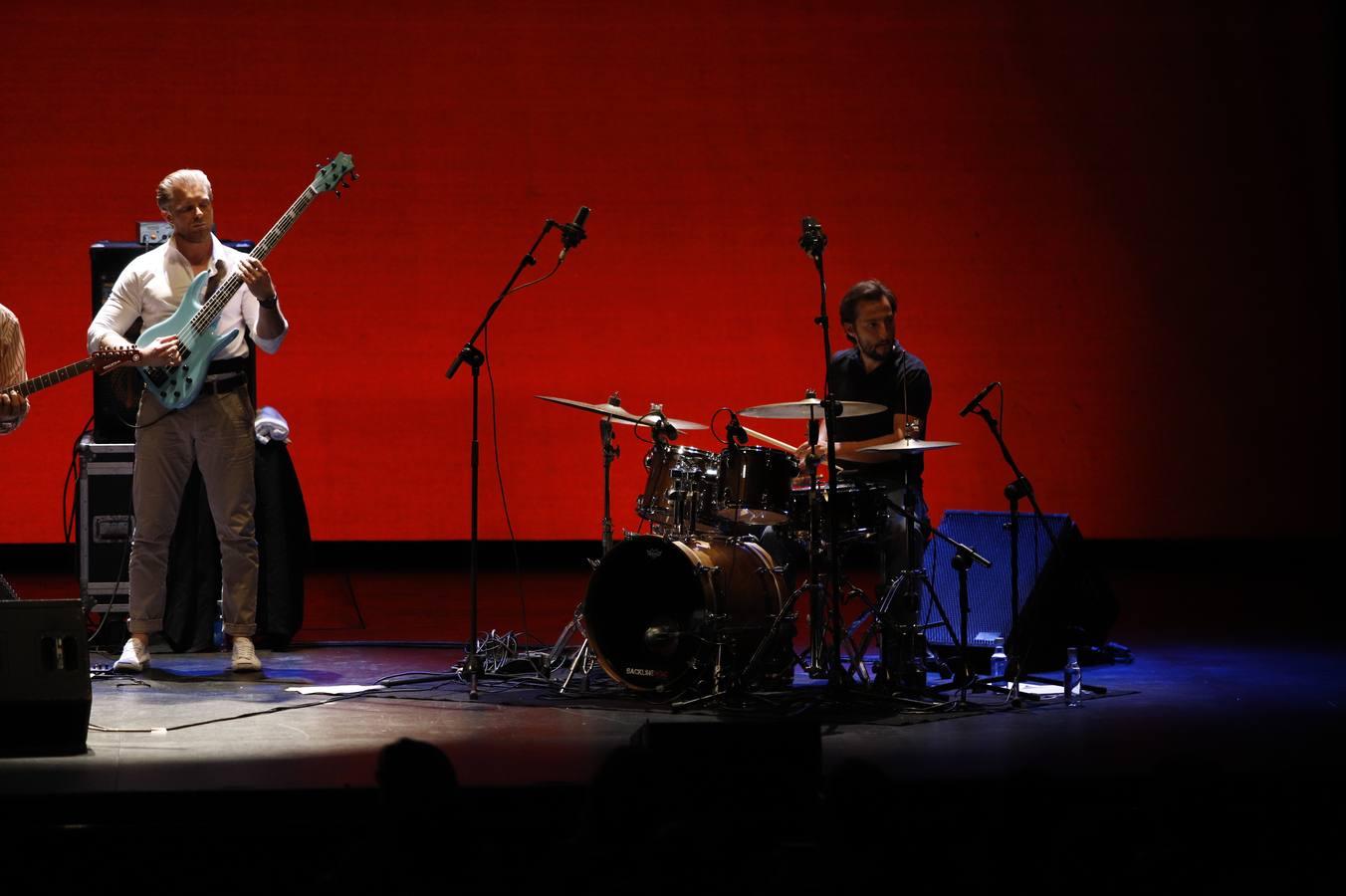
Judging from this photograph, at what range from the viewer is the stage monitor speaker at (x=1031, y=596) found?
209 inches

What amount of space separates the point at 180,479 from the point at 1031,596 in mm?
3136

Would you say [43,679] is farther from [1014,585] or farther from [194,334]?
[1014,585]

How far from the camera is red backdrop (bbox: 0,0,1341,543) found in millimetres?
8031

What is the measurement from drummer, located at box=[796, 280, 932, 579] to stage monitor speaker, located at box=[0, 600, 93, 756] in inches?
92.9

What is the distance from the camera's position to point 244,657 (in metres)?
5.25

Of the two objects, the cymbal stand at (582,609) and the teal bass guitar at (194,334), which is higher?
the teal bass guitar at (194,334)

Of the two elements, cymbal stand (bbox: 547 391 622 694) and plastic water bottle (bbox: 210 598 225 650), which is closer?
cymbal stand (bbox: 547 391 622 694)

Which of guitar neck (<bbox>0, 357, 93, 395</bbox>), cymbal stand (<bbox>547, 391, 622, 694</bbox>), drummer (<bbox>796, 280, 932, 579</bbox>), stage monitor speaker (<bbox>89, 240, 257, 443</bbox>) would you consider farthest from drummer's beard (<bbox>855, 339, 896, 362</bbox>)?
guitar neck (<bbox>0, 357, 93, 395</bbox>)

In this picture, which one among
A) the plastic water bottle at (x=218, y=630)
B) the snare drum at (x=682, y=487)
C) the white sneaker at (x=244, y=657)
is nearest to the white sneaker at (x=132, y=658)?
the white sneaker at (x=244, y=657)

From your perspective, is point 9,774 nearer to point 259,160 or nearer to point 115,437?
point 115,437

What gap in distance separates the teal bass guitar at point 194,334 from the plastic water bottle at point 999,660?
2.88 meters

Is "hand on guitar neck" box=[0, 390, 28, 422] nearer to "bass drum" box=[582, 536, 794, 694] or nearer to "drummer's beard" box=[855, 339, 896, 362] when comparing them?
"bass drum" box=[582, 536, 794, 694]

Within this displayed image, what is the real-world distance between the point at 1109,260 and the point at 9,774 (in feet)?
21.6

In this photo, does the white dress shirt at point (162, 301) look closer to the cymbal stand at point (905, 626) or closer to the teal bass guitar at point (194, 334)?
the teal bass guitar at point (194, 334)
